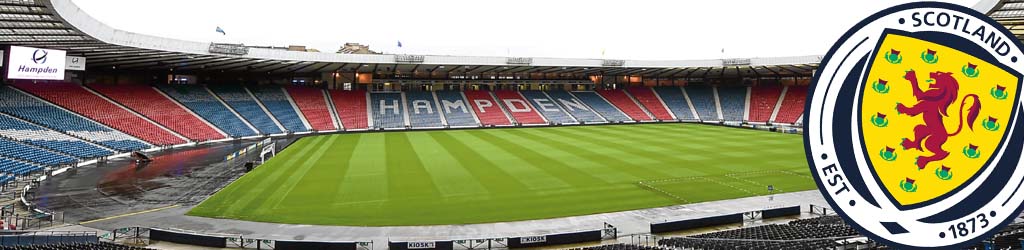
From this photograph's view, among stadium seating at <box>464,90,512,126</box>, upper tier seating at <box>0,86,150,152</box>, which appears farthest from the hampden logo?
stadium seating at <box>464,90,512,126</box>

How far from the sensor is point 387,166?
31609mm

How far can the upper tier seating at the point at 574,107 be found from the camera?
7144 cm

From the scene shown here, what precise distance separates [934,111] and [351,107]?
6604 cm

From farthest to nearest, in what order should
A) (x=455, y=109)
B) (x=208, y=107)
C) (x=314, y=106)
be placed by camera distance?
(x=455, y=109) < (x=314, y=106) < (x=208, y=107)

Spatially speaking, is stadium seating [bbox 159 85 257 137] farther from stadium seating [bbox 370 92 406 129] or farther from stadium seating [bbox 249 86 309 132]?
stadium seating [bbox 370 92 406 129]

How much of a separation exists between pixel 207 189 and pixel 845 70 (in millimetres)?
26450

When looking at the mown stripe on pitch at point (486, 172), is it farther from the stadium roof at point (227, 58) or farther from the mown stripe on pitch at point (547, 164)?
the stadium roof at point (227, 58)

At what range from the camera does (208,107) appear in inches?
2149

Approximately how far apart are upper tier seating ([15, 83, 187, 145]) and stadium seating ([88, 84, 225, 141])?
1.47 meters

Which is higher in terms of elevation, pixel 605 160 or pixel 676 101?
pixel 676 101

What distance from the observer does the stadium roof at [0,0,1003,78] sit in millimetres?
25094

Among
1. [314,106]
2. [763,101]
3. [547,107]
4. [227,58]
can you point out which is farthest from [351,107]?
[763,101]

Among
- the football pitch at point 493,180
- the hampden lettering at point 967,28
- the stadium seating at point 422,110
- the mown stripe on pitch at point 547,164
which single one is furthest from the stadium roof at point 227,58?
the hampden lettering at point 967,28

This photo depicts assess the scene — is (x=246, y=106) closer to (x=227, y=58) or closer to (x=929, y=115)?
(x=227, y=58)
